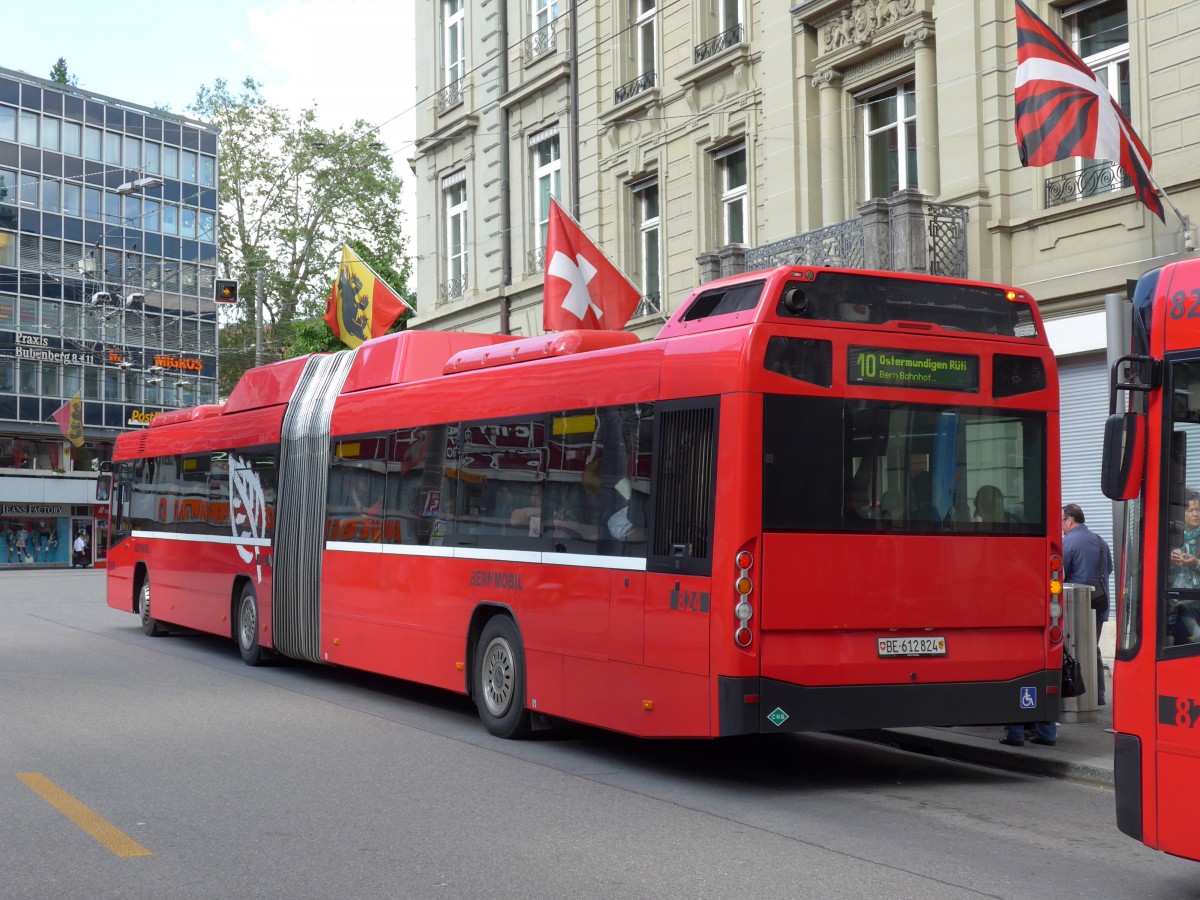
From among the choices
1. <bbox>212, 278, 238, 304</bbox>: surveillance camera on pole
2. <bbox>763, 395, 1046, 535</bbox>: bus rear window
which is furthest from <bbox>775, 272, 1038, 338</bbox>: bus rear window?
<bbox>212, 278, 238, 304</bbox>: surveillance camera on pole

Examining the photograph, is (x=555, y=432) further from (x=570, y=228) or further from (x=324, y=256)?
(x=324, y=256)

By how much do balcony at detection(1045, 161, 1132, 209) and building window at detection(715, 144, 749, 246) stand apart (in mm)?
6162

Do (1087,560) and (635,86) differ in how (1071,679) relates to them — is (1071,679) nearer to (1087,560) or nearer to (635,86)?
(1087,560)

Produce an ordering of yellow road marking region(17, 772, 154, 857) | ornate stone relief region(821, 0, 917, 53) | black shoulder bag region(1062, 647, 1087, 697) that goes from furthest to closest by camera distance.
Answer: ornate stone relief region(821, 0, 917, 53) → black shoulder bag region(1062, 647, 1087, 697) → yellow road marking region(17, 772, 154, 857)

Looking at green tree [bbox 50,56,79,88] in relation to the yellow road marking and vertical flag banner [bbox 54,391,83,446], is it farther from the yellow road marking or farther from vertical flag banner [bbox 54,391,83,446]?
the yellow road marking

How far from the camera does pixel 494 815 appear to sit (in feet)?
26.9

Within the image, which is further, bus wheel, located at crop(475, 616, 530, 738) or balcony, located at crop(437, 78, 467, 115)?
balcony, located at crop(437, 78, 467, 115)

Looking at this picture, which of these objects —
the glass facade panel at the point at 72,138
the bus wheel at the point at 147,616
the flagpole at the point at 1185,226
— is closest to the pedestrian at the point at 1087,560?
the flagpole at the point at 1185,226

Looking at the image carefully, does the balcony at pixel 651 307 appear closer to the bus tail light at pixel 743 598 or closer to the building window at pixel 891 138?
the building window at pixel 891 138

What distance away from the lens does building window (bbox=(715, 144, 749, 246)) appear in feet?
73.3

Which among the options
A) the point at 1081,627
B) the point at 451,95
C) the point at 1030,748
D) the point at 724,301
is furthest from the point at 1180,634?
the point at 451,95

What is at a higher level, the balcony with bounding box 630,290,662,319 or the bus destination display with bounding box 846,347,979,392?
the balcony with bounding box 630,290,662,319

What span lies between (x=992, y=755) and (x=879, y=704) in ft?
5.86

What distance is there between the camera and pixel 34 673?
52.3ft
